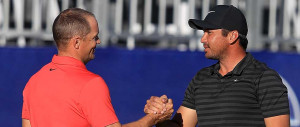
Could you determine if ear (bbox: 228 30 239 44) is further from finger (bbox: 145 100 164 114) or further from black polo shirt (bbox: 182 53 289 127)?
finger (bbox: 145 100 164 114)

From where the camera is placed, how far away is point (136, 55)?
7.99 m

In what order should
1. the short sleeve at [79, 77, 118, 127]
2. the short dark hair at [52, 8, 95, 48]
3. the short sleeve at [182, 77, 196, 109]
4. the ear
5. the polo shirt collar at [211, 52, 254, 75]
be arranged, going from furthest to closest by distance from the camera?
1. the short sleeve at [182, 77, 196, 109]
2. the ear
3. the polo shirt collar at [211, 52, 254, 75]
4. the short dark hair at [52, 8, 95, 48]
5. the short sleeve at [79, 77, 118, 127]

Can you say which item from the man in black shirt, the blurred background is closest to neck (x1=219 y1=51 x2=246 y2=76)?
the man in black shirt

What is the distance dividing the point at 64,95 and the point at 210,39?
1240 millimetres

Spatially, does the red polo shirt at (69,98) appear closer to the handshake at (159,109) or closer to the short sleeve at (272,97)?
the handshake at (159,109)

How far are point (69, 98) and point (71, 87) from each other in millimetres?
65

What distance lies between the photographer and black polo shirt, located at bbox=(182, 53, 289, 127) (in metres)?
4.68

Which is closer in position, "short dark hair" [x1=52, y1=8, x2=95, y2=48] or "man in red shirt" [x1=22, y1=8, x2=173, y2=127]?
"man in red shirt" [x1=22, y1=8, x2=173, y2=127]

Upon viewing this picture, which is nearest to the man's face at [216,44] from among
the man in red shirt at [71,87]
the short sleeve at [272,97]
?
the short sleeve at [272,97]

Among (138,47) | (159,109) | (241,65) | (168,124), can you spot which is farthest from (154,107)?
(138,47)

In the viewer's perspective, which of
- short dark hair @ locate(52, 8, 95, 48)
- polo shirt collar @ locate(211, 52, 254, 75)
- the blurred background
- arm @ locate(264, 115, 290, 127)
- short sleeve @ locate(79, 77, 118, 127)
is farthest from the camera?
the blurred background

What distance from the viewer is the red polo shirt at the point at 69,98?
4.23 m

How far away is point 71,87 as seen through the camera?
4.28 meters

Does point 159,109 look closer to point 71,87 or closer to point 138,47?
point 71,87
